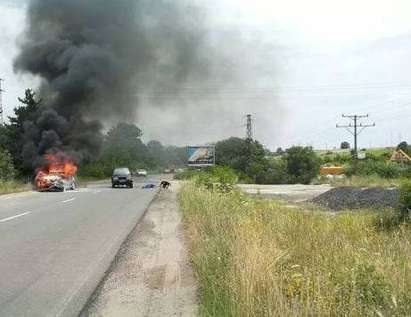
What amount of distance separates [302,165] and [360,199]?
48293mm

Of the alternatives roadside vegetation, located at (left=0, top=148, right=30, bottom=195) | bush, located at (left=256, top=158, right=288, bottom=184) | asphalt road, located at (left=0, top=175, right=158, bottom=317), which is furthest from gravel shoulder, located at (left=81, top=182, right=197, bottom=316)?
bush, located at (left=256, top=158, right=288, bottom=184)

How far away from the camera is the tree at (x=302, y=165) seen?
256 feet

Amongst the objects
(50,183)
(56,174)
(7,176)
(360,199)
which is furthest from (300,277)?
(56,174)

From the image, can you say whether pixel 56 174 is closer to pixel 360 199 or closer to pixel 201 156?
pixel 201 156

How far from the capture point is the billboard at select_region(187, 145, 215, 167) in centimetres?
4472

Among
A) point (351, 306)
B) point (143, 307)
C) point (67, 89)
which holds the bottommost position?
point (143, 307)

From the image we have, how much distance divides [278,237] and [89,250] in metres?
4.25

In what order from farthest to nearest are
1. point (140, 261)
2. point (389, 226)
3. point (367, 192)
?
1. point (367, 192)
2. point (389, 226)
3. point (140, 261)

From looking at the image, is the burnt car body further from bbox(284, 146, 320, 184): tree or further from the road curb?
bbox(284, 146, 320, 184): tree

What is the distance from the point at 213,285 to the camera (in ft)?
23.4

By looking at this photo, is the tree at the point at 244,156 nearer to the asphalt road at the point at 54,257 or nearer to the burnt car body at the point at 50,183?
the burnt car body at the point at 50,183

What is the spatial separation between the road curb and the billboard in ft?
101

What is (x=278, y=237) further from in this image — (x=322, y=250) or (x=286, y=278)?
(x=286, y=278)

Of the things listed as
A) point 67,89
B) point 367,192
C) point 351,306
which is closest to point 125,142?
point 67,89
